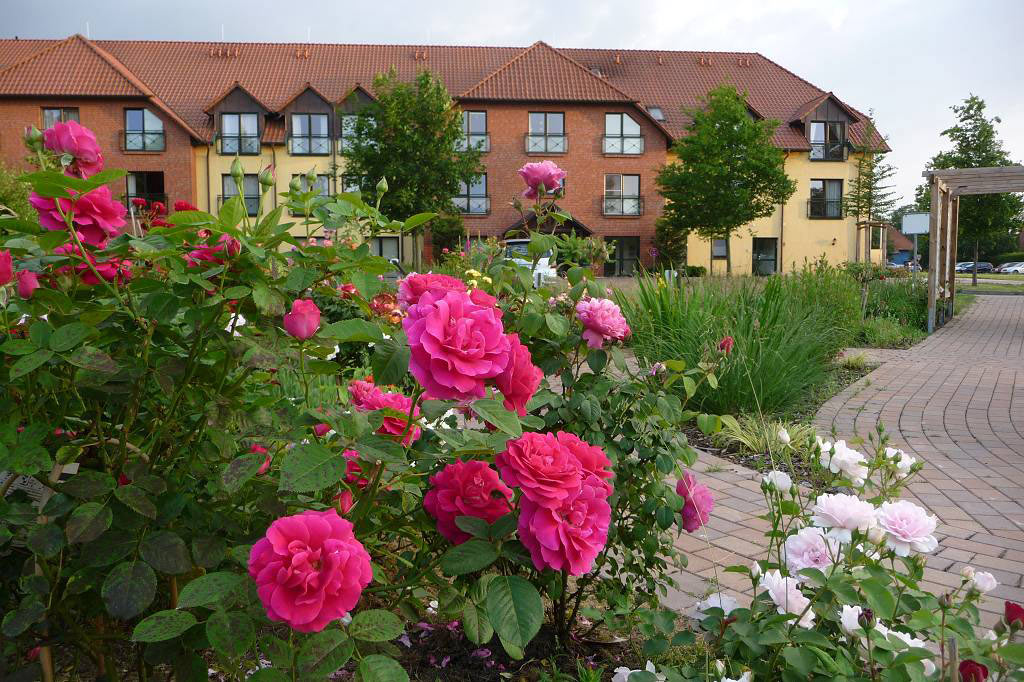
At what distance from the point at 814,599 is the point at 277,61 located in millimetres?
38321

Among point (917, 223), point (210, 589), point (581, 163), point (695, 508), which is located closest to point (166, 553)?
point (210, 589)

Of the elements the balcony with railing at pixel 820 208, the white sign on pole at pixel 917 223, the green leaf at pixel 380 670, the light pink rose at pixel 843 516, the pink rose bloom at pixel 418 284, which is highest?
the balcony with railing at pixel 820 208

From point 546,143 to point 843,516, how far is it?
108ft

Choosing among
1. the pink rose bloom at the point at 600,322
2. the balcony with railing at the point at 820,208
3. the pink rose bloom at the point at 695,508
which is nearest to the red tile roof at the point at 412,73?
the balcony with railing at the point at 820,208

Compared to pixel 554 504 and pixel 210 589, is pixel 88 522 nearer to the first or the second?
pixel 210 589

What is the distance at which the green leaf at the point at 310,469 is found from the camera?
3.73ft

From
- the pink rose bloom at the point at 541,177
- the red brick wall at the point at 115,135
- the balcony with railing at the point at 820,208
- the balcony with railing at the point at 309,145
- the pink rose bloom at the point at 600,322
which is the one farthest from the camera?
the balcony with railing at the point at 820,208

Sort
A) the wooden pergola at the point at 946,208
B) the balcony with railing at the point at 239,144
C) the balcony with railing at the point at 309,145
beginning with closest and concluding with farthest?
the wooden pergola at the point at 946,208 < the balcony with railing at the point at 239,144 < the balcony with railing at the point at 309,145

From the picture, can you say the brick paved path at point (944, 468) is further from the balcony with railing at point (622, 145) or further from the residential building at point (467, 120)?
the balcony with railing at point (622, 145)

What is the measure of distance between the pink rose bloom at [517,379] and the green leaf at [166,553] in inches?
23.9

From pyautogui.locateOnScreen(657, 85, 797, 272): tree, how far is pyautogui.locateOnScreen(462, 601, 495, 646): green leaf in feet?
93.9

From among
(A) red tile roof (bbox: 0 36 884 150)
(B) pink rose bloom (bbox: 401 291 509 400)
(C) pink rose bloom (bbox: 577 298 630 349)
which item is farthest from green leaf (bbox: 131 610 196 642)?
(A) red tile roof (bbox: 0 36 884 150)

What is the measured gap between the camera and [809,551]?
1.58 metres

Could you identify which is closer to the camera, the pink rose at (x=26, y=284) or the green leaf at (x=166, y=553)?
the green leaf at (x=166, y=553)
